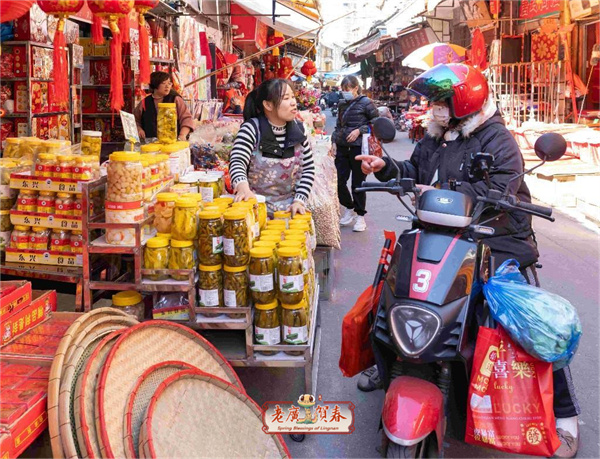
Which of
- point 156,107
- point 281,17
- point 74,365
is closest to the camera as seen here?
point 74,365

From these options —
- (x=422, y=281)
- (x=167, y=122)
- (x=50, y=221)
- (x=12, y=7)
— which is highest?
(x=12, y=7)

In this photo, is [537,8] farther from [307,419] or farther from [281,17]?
[307,419]

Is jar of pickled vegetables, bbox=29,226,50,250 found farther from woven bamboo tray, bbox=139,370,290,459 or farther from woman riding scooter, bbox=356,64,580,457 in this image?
woman riding scooter, bbox=356,64,580,457

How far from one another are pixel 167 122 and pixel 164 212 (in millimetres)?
1198

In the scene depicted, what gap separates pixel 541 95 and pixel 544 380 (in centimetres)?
1238

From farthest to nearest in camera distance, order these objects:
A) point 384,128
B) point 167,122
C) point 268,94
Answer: point 167,122
point 268,94
point 384,128

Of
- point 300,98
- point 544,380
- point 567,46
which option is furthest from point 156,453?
point 300,98

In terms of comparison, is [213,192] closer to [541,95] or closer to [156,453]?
[156,453]

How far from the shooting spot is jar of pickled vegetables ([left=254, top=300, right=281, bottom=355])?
3271 millimetres

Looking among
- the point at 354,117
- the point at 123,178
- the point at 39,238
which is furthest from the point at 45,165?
the point at 354,117

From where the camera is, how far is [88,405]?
2260 millimetres

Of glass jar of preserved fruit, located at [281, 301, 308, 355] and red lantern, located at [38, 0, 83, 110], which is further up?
red lantern, located at [38, 0, 83, 110]

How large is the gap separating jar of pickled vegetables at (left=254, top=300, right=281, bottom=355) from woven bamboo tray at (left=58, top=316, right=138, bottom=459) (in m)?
0.68

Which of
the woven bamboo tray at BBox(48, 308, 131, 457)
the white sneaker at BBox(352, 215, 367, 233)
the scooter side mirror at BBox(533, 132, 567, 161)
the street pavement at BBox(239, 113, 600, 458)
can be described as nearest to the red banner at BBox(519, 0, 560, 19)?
the street pavement at BBox(239, 113, 600, 458)
